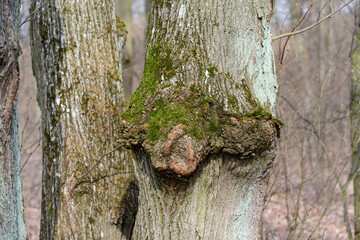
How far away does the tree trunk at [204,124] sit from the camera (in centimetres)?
221

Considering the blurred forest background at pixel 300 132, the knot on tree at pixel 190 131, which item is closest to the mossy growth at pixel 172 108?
the knot on tree at pixel 190 131

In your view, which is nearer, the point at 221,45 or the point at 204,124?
the point at 204,124

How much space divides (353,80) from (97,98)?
13.6 ft

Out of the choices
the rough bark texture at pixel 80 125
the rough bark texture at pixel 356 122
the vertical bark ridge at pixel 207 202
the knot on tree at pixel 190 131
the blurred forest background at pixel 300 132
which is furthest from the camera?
the rough bark texture at pixel 356 122

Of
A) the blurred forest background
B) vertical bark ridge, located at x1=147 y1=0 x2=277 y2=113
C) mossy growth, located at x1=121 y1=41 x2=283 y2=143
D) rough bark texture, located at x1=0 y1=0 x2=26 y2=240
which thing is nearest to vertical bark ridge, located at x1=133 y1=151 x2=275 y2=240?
mossy growth, located at x1=121 y1=41 x2=283 y2=143

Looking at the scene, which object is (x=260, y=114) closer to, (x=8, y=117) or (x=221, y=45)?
(x=221, y=45)

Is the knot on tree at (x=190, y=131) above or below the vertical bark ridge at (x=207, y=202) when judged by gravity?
above

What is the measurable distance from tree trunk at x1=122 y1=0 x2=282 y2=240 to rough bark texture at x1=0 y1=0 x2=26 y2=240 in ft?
2.54

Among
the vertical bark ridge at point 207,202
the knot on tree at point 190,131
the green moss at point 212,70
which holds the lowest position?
the vertical bark ridge at point 207,202

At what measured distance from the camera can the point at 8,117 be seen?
2398 mm

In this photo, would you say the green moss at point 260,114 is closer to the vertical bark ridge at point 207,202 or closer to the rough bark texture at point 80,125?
the vertical bark ridge at point 207,202

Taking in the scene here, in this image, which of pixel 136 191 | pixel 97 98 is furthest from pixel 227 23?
pixel 136 191

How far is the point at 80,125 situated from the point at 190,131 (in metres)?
1.30

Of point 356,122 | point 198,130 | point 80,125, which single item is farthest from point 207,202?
point 356,122
